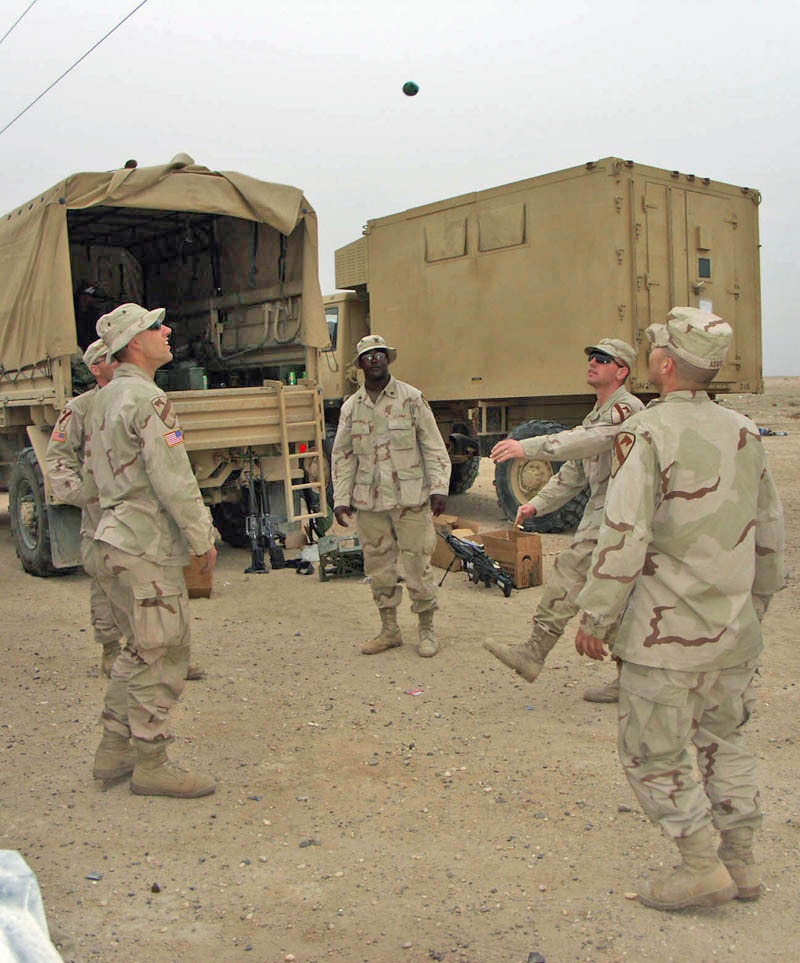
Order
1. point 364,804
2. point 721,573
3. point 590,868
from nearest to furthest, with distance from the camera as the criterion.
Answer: point 721,573
point 590,868
point 364,804

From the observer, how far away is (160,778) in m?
3.65

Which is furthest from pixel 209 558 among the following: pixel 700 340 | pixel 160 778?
pixel 700 340

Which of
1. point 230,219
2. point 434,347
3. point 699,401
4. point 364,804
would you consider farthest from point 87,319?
point 699,401

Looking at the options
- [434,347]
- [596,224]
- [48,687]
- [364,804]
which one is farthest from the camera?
[434,347]

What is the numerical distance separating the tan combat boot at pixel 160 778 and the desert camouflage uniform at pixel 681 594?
5.70ft

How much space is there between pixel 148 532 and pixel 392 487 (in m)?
2.18

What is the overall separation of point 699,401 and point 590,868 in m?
1.49

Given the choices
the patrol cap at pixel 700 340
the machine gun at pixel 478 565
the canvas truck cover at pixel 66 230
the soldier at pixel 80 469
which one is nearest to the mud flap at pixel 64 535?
the canvas truck cover at pixel 66 230

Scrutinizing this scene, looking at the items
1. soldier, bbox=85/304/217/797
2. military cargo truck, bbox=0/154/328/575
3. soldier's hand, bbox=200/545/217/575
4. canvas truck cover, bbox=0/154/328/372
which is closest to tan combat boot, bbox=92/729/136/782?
soldier, bbox=85/304/217/797

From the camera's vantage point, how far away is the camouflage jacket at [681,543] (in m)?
2.64

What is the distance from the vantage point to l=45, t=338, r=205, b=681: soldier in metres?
4.96

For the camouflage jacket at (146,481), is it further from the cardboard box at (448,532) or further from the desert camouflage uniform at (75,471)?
the cardboard box at (448,532)

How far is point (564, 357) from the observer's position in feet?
30.4

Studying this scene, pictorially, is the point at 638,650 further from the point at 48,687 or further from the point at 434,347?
the point at 434,347
